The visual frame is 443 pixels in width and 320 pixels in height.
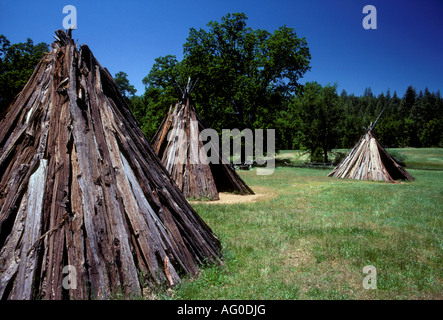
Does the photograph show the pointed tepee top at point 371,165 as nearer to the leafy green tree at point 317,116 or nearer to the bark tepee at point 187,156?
the bark tepee at point 187,156

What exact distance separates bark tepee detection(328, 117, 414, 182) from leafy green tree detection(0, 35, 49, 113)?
2684cm

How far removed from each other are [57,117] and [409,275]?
5704mm

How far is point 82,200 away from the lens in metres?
3.38

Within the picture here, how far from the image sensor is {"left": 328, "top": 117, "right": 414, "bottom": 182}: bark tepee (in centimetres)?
1753

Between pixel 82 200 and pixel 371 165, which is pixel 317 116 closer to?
pixel 371 165

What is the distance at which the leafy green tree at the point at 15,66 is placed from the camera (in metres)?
24.8

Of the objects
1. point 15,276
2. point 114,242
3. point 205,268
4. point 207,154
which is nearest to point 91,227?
point 114,242

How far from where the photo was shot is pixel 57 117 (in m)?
3.93

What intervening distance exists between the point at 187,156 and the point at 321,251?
6.70 metres
